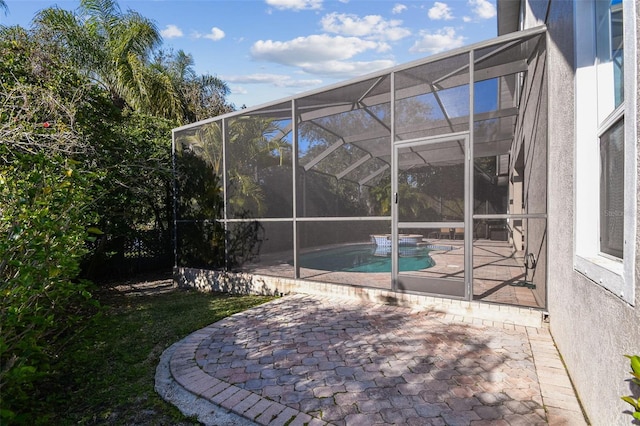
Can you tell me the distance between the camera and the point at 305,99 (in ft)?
18.8

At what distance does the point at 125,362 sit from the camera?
3.31m

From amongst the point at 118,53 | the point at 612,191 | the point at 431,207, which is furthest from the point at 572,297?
the point at 118,53

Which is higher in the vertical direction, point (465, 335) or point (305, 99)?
point (305, 99)

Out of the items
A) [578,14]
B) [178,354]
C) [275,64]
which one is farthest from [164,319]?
[275,64]

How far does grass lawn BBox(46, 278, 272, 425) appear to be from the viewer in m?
2.42

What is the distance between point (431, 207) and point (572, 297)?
7.15ft

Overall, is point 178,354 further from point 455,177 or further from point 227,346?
point 455,177

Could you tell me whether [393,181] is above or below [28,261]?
above

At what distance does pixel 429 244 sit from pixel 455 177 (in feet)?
3.58

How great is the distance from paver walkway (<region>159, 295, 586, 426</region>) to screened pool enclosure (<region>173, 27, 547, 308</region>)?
93cm

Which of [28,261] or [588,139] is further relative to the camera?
[588,139]

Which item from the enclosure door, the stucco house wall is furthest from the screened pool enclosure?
the stucco house wall

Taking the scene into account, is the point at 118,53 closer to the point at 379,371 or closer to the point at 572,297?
the point at 379,371

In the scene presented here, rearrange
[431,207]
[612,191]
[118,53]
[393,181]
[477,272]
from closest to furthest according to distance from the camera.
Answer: [612,191] → [431,207] → [393,181] → [477,272] → [118,53]
